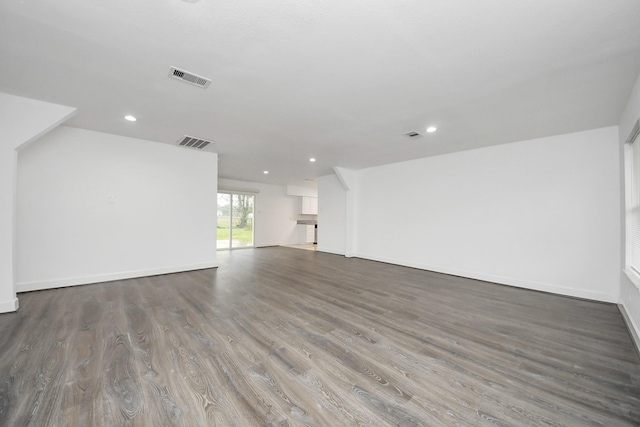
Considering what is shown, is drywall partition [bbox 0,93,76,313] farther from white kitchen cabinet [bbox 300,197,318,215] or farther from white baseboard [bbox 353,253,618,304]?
white kitchen cabinet [bbox 300,197,318,215]

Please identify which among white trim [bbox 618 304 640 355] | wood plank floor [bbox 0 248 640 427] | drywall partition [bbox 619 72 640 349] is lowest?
wood plank floor [bbox 0 248 640 427]

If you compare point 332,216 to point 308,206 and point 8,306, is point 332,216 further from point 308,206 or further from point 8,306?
point 8,306

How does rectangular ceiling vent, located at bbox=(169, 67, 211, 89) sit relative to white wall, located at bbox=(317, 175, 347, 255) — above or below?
above

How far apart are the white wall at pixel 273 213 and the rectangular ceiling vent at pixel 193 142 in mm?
3744

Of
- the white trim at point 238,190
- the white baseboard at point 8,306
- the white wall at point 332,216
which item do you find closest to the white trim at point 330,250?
the white wall at point 332,216

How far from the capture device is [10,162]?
9.25 feet

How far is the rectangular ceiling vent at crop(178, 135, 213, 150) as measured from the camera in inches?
171

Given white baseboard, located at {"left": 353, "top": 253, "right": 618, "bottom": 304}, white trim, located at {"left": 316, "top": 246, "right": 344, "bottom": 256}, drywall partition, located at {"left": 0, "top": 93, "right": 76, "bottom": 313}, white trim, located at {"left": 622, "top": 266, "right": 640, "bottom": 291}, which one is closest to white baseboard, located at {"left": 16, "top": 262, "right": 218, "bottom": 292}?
drywall partition, located at {"left": 0, "top": 93, "right": 76, "bottom": 313}

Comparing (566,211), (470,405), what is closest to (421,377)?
(470,405)

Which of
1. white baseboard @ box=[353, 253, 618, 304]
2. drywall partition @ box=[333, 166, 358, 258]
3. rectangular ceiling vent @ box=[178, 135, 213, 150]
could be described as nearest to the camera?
white baseboard @ box=[353, 253, 618, 304]

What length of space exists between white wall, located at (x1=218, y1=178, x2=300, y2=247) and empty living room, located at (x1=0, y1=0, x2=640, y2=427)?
3604 millimetres

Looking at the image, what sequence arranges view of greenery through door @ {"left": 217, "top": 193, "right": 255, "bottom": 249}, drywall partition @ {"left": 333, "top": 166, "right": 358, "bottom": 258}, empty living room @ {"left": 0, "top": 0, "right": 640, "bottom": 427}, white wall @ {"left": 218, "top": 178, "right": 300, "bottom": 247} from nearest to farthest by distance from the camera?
1. empty living room @ {"left": 0, "top": 0, "right": 640, "bottom": 427}
2. drywall partition @ {"left": 333, "top": 166, "right": 358, "bottom": 258}
3. view of greenery through door @ {"left": 217, "top": 193, "right": 255, "bottom": 249}
4. white wall @ {"left": 218, "top": 178, "right": 300, "bottom": 247}

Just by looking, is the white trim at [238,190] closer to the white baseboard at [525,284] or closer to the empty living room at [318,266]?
the empty living room at [318,266]

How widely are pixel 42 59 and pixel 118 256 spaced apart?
3214 millimetres
